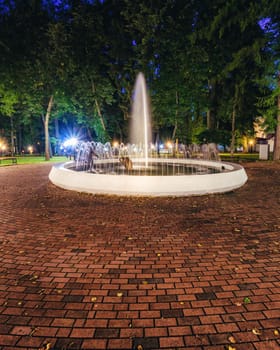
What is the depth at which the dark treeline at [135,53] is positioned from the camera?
79.6ft

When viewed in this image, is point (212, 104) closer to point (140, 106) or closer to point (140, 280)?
point (140, 106)

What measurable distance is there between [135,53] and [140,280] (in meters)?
30.3

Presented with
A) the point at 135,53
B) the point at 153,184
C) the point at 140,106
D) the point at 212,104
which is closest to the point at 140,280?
the point at 153,184

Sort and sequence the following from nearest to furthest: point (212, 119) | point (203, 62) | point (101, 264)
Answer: point (101, 264) < point (203, 62) < point (212, 119)

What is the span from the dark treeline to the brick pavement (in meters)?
22.2

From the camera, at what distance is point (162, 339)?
244 cm

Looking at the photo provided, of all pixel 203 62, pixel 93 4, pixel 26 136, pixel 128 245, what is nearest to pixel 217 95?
pixel 203 62

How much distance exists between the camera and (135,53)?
29.5 metres

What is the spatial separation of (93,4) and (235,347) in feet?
112

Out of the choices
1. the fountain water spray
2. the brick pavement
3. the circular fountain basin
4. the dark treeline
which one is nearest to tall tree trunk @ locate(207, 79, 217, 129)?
the dark treeline

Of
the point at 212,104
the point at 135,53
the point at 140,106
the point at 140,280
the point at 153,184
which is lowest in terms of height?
the point at 140,280

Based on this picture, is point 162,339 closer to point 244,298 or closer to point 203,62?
point 244,298

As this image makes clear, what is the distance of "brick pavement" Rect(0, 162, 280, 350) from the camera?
2.49 meters

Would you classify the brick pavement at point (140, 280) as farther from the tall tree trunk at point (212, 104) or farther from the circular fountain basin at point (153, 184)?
the tall tree trunk at point (212, 104)
